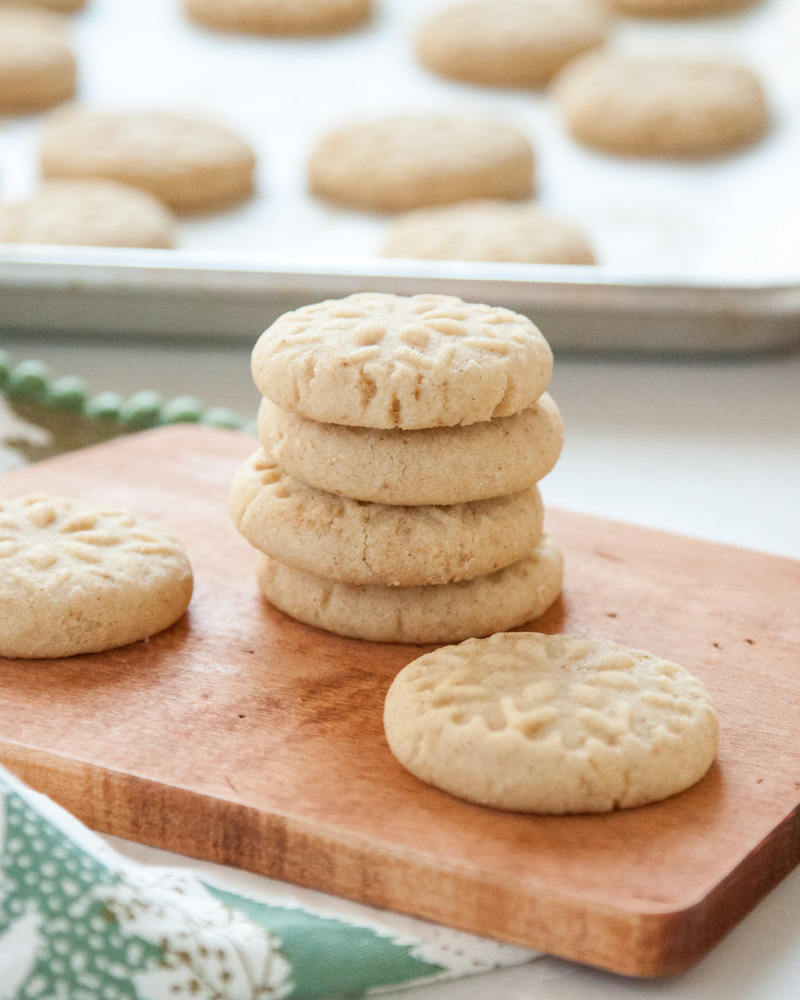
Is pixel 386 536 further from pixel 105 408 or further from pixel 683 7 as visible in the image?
pixel 683 7

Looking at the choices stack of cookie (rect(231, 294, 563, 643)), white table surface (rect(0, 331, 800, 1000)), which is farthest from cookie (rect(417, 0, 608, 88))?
stack of cookie (rect(231, 294, 563, 643))

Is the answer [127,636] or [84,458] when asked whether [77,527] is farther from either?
[84,458]

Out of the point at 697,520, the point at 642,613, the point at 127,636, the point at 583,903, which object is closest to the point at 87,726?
the point at 127,636

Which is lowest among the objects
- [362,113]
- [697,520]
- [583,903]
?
[697,520]

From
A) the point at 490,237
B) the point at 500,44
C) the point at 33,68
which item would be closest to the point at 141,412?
the point at 490,237

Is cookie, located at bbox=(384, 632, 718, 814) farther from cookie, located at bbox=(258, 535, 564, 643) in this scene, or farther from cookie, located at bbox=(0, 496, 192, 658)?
cookie, located at bbox=(0, 496, 192, 658)

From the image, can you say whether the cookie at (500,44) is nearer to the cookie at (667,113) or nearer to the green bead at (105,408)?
the cookie at (667,113)

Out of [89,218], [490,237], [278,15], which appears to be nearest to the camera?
[490,237]
